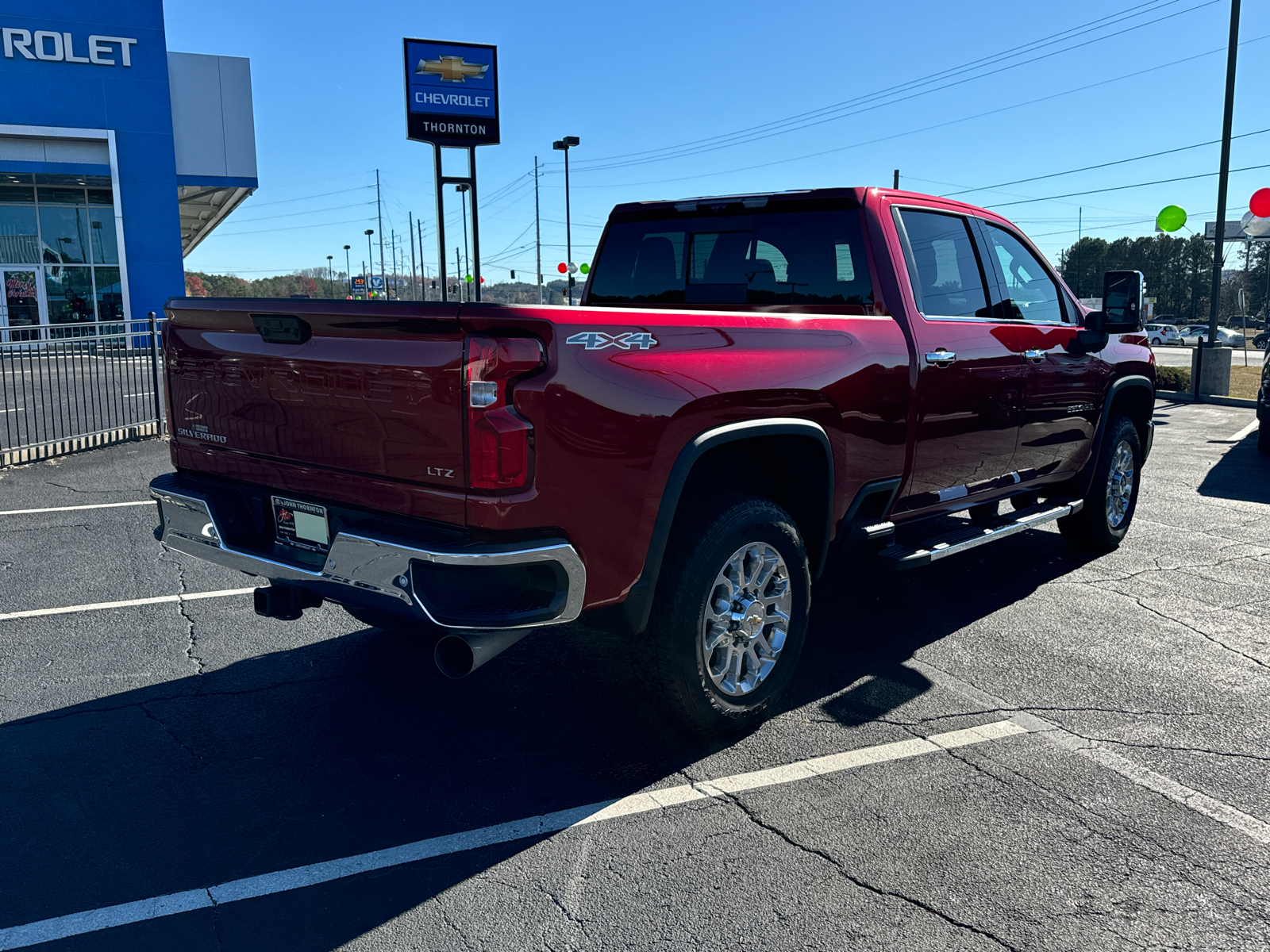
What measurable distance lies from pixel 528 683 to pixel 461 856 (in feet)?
4.63

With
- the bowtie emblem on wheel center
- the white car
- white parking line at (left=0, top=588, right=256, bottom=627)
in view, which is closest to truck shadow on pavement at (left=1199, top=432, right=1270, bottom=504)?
the bowtie emblem on wheel center

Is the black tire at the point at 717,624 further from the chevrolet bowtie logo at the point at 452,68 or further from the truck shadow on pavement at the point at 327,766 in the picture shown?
the chevrolet bowtie logo at the point at 452,68

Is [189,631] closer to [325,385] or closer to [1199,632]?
[325,385]

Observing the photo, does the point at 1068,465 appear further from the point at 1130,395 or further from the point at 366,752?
the point at 366,752

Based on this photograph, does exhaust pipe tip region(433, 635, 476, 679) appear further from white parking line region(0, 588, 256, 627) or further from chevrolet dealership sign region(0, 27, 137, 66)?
chevrolet dealership sign region(0, 27, 137, 66)

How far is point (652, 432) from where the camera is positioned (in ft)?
10.7

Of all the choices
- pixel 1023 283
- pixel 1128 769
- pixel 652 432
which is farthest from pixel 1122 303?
pixel 652 432

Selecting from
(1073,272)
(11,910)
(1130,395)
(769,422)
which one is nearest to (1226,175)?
(1130,395)

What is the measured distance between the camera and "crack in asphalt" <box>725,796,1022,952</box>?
8.66ft

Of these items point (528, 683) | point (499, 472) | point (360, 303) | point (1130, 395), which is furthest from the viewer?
point (1130, 395)

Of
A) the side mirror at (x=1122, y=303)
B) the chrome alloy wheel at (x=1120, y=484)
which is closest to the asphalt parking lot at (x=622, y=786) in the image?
the chrome alloy wheel at (x=1120, y=484)

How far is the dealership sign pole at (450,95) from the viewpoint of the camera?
1758 centimetres

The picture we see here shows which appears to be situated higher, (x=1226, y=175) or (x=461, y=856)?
(x=1226, y=175)

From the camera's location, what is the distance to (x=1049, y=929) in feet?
8.73
